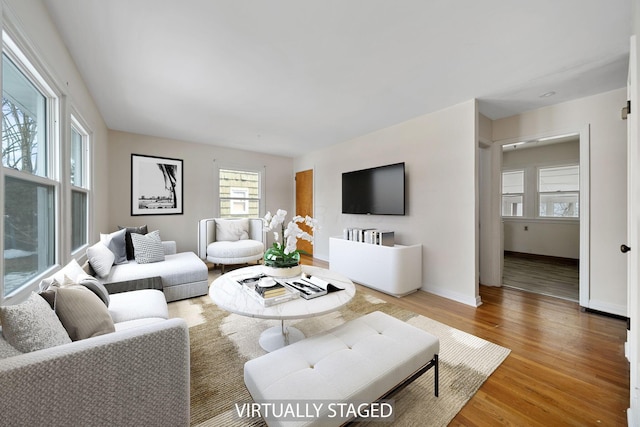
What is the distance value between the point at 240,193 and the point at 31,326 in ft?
14.8

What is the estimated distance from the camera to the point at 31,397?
28.8 inches

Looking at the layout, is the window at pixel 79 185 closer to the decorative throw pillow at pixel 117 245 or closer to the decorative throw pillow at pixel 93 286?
the decorative throw pillow at pixel 117 245

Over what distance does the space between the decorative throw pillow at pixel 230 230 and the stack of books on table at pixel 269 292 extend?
271 centimetres

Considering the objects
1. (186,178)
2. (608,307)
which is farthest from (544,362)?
(186,178)

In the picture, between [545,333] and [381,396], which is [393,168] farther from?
[381,396]

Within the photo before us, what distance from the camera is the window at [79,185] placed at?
2.43 m

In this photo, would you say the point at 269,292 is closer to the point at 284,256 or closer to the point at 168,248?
the point at 284,256

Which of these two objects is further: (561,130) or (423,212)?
(423,212)

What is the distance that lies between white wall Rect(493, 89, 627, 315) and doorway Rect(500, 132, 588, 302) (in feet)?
4.72

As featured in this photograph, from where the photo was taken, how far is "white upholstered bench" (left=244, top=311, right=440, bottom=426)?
1.01 meters

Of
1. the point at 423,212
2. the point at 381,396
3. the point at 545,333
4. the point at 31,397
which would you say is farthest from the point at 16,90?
the point at 545,333

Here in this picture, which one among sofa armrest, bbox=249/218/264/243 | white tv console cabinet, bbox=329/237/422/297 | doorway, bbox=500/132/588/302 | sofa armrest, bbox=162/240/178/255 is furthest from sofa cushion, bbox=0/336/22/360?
doorway, bbox=500/132/588/302

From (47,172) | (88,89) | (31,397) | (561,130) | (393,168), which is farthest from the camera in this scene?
(393,168)

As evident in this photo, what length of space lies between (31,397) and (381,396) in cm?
126
